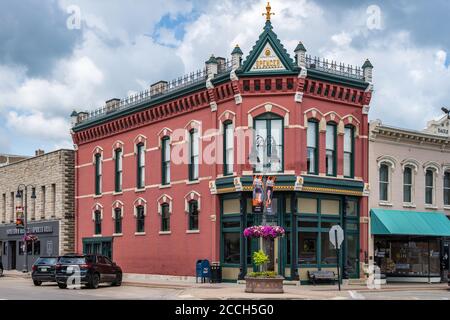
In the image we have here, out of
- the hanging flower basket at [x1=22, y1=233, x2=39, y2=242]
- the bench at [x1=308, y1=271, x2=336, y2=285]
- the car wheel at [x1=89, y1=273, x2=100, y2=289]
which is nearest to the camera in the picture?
the car wheel at [x1=89, y1=273, x2=100, y2=289]

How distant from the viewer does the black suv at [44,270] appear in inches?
1295

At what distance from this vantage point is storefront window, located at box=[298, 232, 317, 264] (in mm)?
32188

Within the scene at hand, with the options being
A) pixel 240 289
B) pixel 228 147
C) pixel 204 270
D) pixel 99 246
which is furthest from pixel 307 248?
pixel 99 246

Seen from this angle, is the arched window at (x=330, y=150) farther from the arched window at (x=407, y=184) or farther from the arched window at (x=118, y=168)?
the arched window at (x=118, y=168)

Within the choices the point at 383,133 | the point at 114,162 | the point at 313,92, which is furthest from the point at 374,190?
the point at 114,162

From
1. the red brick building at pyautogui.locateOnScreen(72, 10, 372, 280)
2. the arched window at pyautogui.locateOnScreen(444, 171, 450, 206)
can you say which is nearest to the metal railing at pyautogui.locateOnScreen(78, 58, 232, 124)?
the red brick building at pyautogui.locateOnScreen(72, 10, 372, 280)

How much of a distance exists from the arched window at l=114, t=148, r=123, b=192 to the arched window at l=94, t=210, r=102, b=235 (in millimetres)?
2797

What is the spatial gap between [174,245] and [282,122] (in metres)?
9.59

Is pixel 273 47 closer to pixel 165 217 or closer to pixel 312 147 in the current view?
pixel 312 147

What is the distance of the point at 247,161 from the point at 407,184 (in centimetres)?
1041

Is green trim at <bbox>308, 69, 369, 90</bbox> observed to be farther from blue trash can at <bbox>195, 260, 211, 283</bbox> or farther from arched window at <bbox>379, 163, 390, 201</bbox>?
blue trash can at <bbox>195, 260, 211, 283</bbox>

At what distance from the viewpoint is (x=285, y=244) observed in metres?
31.8

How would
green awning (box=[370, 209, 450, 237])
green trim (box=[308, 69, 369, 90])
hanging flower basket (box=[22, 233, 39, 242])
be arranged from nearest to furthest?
1. green trim (box=[308, 69, 369, 90])
2. green awning (box=[370, 209, 450, 237])
3. hanging flower basket (box=[22, 233, 39, 242])
